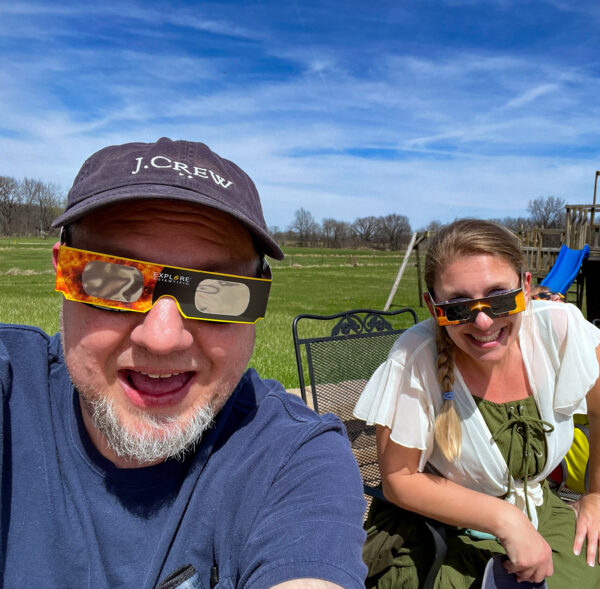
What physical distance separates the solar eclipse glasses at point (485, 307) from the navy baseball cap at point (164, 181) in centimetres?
95

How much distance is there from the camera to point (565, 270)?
1152 centimetres

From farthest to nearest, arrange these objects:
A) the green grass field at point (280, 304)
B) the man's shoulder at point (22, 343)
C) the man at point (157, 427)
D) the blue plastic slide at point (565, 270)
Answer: the blue plastic slide at point (565, 270)
the green grass field at point (280, 304)
the man's shoulder at point (22, 343)
the man at point (157, 427)

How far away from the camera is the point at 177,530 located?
1147 millimetres

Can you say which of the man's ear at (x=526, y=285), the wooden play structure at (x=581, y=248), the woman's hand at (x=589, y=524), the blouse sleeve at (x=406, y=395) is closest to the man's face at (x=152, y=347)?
the blouse sleeve at (x=406, y=395)

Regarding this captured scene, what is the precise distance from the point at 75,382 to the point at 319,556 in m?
0.68

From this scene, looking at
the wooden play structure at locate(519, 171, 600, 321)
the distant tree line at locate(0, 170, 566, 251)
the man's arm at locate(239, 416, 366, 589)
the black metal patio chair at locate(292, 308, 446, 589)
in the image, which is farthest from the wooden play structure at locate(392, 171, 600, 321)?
the distant tree line at locate(0, 170, 566, 251)

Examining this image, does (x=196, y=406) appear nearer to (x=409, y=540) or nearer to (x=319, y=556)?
(x=319, y=556)

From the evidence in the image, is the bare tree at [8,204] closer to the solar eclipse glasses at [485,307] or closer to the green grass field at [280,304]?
the green grass field at [280,304]

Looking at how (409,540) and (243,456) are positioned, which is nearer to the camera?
(243,456)

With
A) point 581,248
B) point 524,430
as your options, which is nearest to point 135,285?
point 524,430

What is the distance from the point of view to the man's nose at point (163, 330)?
1.11m

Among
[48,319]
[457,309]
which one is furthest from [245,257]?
[48,319]

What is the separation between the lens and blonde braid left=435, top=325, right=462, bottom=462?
6.18 feet

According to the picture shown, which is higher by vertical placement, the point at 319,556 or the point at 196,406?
the point at 196,406
